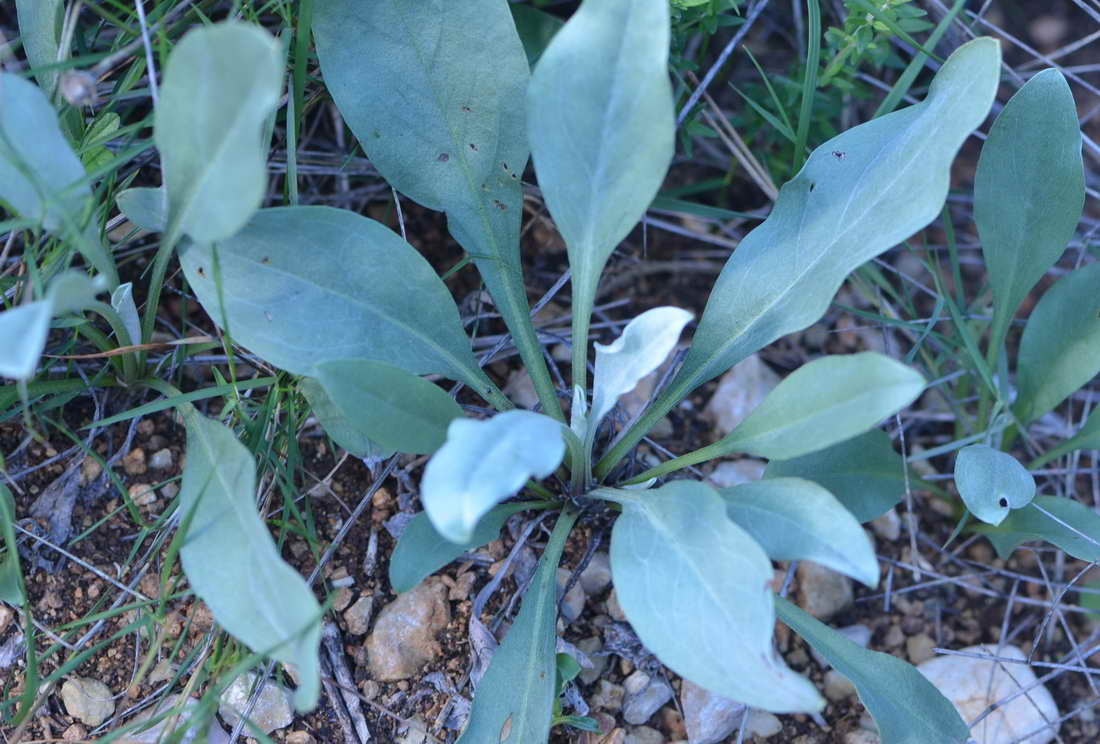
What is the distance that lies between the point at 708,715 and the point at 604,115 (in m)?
0.88

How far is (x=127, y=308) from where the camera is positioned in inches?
52.0

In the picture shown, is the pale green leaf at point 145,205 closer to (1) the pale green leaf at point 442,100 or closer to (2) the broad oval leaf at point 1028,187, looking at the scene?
(1) the pale green leaf at point 442,100

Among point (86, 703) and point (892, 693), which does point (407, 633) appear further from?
point (892, 693)

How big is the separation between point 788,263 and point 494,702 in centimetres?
72

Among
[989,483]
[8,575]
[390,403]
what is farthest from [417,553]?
[989,483]

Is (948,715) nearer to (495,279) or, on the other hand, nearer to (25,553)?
(495,279)

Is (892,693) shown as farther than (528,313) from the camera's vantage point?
No

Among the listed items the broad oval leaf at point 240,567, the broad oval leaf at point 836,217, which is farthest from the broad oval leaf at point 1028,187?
the broad oval leaf at point 240,567

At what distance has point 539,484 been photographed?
1.49 metres

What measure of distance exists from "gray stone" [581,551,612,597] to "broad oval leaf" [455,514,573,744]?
0.49 ft

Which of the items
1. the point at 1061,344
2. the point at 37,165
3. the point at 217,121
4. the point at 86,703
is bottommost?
the point at 86,703

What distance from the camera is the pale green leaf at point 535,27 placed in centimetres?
172

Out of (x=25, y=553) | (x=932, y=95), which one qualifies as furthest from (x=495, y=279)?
(x=25, y=553)

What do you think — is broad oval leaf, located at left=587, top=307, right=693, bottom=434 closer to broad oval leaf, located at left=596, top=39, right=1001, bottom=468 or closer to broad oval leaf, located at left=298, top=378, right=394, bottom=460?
broad oval leaf, located at left=596, top=39, right=1001, bottom=468
